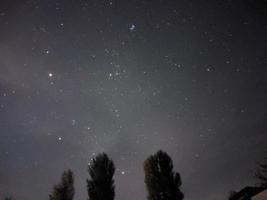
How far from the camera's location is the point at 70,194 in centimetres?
2897

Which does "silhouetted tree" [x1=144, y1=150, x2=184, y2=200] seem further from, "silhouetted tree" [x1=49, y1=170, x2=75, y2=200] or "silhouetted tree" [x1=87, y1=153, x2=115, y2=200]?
"silhouetted tree" [x1=49, y1=170, x2=75, y2=200]

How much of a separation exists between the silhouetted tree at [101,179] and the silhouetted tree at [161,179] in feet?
13.7

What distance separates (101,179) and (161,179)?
6.52 metres

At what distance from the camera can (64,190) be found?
28.9 meters

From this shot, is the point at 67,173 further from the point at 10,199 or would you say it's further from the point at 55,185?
the point at 10,199

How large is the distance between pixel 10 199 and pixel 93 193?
127 ft

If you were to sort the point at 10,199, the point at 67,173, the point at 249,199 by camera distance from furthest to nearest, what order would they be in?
the point at 10,199
the point at 67,173
the point at 249,199

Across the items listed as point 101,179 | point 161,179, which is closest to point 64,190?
point 101,179

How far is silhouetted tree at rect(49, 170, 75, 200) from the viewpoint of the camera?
28203 mm

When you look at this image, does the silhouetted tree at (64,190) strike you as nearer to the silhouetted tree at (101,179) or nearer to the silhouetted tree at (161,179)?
the silhouetted tree at (101,179)

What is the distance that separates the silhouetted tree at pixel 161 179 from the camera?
955 inches

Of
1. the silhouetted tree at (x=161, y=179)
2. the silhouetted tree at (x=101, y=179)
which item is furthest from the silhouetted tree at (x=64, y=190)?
the silhouetted tree at (x=161, y=179)

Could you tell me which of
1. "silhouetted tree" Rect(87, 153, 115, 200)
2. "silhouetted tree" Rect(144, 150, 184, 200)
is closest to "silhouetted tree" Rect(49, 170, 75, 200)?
"silhouetted tree" Rect(87, 153, 115, 200)

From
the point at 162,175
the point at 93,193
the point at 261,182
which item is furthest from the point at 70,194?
the point at 261,182
